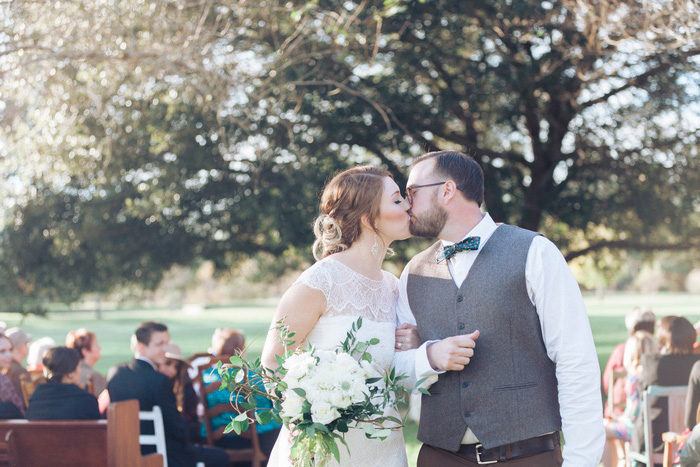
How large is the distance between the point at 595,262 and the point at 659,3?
25.5ft

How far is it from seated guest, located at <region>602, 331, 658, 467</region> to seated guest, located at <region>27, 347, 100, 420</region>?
4.82 m

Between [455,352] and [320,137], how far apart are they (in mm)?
8931

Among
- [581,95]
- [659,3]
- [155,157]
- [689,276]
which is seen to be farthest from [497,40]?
[689,276]

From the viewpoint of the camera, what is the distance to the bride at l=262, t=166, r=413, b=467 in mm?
3094

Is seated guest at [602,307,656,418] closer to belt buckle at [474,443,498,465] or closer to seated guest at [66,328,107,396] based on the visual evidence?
belt buckle at [474,443,498,465]

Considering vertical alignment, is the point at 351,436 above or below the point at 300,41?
below

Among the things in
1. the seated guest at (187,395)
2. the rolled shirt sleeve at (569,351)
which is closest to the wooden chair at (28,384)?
the seated guest at (187,395)

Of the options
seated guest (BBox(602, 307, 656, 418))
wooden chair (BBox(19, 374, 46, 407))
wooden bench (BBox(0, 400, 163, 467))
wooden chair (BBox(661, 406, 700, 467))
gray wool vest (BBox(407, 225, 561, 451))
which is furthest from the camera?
wooden chair (BBox(19, 374, 46, 407))

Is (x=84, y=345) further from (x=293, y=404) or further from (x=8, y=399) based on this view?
(x=293, y=404)

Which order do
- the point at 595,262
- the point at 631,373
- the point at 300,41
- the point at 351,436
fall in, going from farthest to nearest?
1. the point at 595,262
2. the point at 300,41
3. the point at 631,373
4. the point at 351,436

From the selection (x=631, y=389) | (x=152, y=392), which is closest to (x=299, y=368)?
(x=152, y=392)

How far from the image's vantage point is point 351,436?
10.4 ft

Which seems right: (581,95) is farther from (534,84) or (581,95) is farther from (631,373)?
(631,373)

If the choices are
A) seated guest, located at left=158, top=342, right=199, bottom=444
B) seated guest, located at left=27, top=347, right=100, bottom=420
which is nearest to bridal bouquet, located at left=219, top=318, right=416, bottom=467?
seated guest, located at left=27, top=347, right=100, bottom=420
